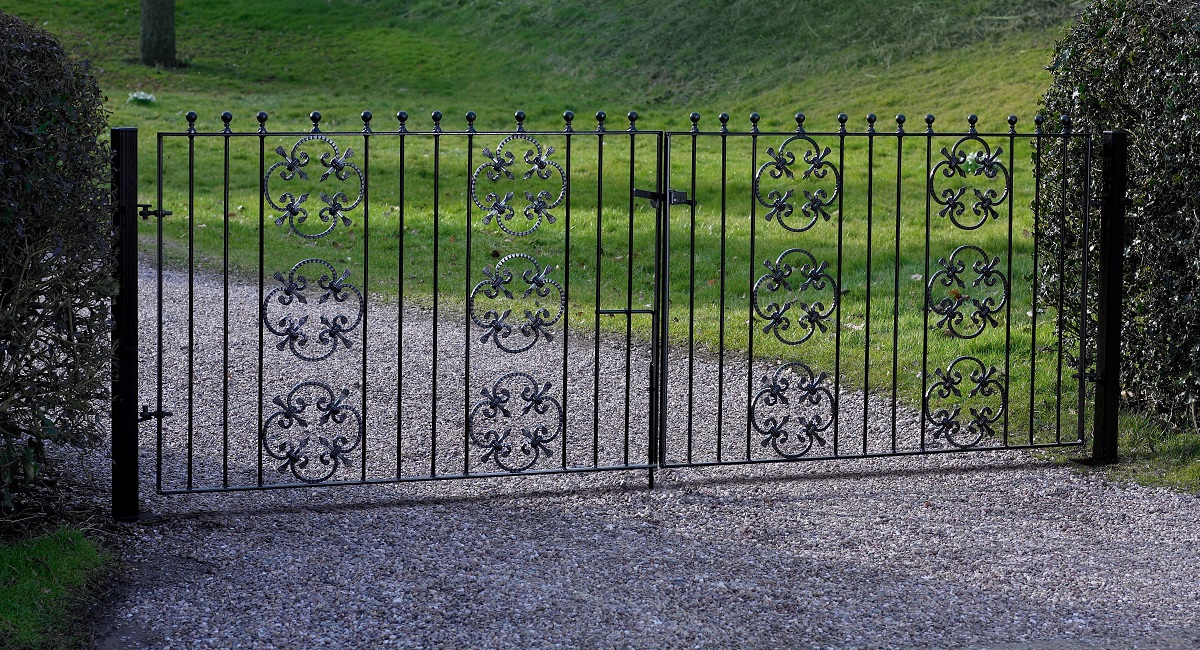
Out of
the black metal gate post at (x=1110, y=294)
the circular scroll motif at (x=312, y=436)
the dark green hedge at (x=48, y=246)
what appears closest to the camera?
the dark green hedge at (x=48, y=246)

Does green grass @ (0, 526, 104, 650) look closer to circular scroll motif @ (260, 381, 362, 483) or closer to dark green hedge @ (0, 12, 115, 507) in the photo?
dark green hedge @ (0, 12, 115, 507)

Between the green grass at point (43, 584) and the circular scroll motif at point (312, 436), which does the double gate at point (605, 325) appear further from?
the green grass at point (43, 584)

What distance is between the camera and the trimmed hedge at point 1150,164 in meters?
6.27

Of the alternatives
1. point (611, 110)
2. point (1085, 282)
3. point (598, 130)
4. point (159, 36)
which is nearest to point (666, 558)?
point (598, 130)

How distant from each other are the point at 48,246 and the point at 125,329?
0.55 meters

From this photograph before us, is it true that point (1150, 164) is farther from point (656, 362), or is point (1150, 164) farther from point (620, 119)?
point (620, 119)

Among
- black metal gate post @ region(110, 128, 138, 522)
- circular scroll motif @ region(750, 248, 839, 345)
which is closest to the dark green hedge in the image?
black metal gate post @ region(110, 128, 138, 522)

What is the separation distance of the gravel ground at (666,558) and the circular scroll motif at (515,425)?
0.60 feet

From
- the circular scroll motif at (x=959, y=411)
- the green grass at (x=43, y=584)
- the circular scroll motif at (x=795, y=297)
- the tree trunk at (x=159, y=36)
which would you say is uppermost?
the tree trunk at (x=159, y=36)

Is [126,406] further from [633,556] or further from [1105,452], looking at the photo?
Answer: [1105,452]

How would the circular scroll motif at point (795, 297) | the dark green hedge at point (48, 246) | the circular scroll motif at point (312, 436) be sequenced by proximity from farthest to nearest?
the circular scroll motif at point (795, 297) → the circular scroll motif at point (312, 436) → the dark green hedge at point (48, 246)

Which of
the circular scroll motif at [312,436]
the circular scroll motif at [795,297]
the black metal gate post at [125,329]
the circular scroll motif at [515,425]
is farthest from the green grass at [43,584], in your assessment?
the circular scroll motif at [795,297]

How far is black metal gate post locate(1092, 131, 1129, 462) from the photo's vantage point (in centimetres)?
648

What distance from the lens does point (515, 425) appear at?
729 cm
